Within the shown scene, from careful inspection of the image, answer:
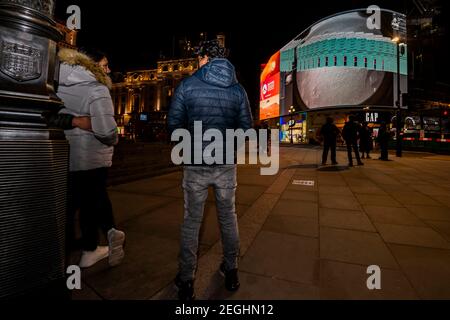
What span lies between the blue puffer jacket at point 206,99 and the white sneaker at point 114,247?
120 cm

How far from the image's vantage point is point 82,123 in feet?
6.36

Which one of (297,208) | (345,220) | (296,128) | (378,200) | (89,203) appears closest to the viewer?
(89,203)

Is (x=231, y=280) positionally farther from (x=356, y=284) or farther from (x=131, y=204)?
(x=131, y=204)

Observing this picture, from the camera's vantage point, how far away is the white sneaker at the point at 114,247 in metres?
2.28

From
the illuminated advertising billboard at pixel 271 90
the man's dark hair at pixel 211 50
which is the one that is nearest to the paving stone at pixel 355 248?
the man's dark hair at pixel 211 50

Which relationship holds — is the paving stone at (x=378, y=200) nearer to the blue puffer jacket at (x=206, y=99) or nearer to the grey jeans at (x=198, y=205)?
the grey jeans at (x=198, y=205)

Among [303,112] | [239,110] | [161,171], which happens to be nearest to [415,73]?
[303,112]

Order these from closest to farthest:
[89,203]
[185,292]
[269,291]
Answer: [185,292] → [269,291] → [89,203]

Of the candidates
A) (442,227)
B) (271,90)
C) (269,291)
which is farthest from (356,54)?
(269,291)

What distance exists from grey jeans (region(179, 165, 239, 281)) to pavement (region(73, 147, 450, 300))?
0.34 metres

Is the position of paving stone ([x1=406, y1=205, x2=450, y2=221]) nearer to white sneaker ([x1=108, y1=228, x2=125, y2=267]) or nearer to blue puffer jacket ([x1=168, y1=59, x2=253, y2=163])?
blue puffer jacket ([x1=168, y1=59, x2=253, y2=163])

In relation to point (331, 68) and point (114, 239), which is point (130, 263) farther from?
point (331, 68)

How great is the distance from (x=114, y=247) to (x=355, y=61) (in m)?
43.3
